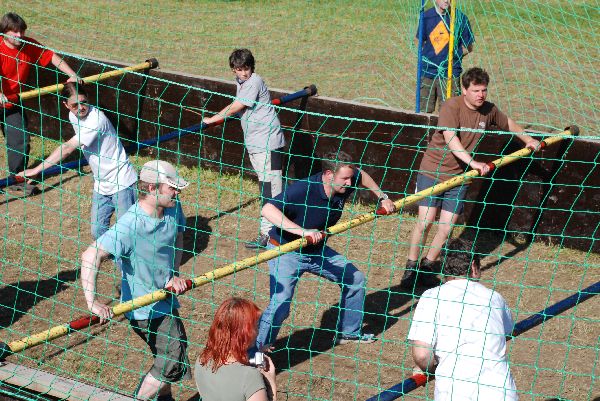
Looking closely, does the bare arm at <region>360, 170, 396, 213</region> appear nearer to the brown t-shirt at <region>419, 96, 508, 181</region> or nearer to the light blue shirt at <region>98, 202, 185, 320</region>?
the brown t-shirt at <region>419, 96, 508, 181</region>

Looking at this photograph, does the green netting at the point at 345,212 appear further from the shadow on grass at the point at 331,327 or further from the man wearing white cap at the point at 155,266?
the man wearing white cap at the point at 155,266

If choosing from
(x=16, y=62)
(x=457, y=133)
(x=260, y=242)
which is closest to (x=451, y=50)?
(x=457, y=133)

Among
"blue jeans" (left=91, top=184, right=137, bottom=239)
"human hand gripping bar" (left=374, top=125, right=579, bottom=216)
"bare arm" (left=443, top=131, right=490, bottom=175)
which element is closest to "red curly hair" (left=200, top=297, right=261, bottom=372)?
"human hand gripping bar" (left=374, top=125, right=579, bottom=216)

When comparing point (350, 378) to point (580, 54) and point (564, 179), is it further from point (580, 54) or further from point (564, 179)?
point (580, 54)

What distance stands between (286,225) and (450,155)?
6.27 ft

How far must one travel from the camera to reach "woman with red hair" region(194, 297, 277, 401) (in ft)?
13.9

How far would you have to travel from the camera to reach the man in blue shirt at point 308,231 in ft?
20.3

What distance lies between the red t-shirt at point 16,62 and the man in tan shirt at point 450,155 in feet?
12.4

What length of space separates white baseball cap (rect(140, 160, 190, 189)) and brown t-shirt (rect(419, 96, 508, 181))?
7.97ft

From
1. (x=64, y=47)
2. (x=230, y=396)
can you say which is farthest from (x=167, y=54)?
(x=230, y=396)

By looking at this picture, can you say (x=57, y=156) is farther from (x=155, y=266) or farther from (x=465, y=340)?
(x=465, y=340)

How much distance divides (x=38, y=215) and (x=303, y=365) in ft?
11.4

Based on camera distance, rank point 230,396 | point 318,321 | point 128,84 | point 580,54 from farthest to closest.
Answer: point 580,54, point 128,84, point 318,321, point 230,396

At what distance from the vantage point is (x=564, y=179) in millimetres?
8164
